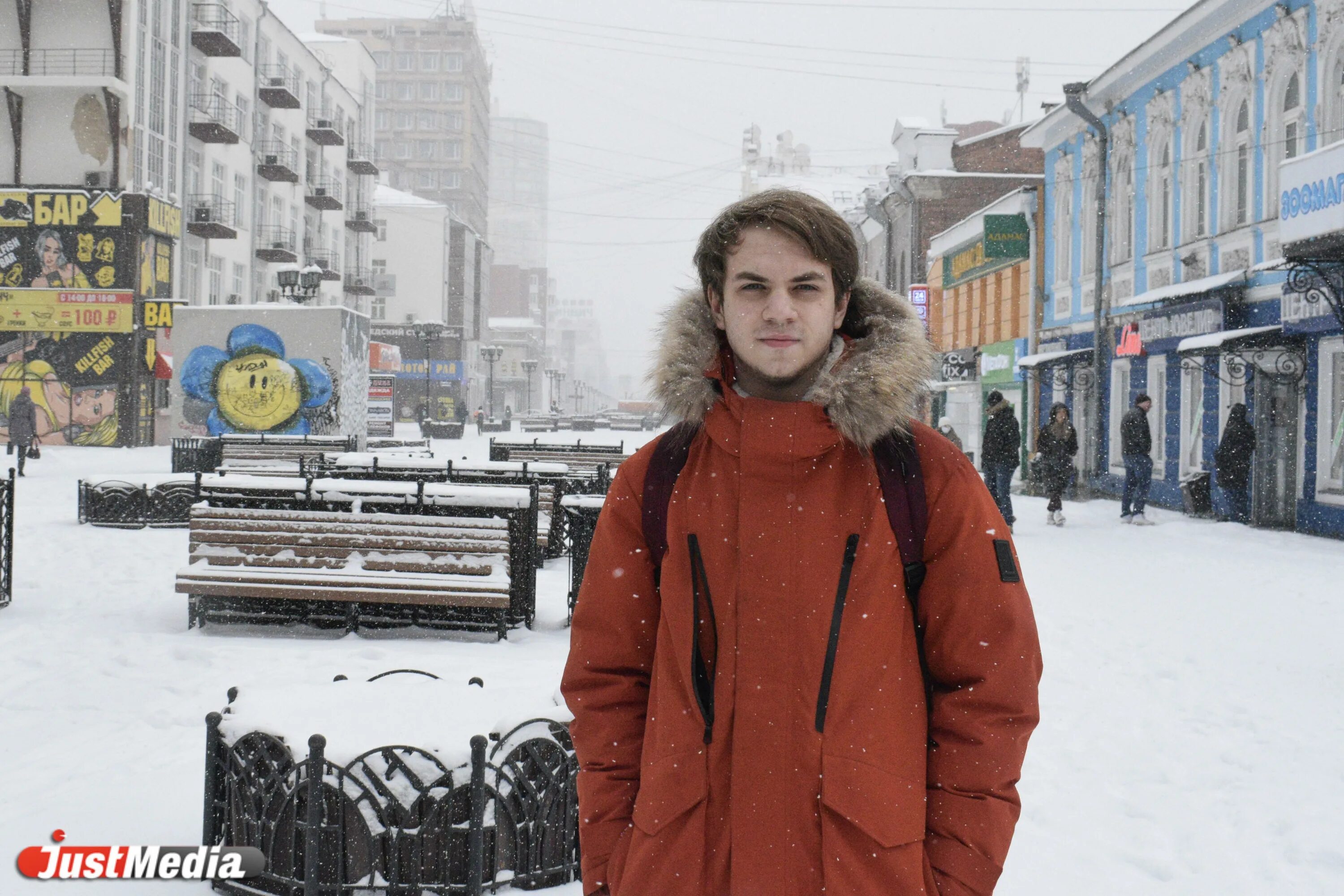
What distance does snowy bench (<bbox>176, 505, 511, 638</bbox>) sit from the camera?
7348 millimetres

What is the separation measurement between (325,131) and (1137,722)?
51987mm

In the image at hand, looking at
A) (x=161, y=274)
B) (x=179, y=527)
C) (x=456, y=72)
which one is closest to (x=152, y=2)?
(x=161, y=274)

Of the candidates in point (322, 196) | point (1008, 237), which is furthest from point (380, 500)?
point (322, 196)

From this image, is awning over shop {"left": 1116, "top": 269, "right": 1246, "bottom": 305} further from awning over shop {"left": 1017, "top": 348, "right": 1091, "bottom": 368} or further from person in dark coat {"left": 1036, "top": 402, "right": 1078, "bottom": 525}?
awning over shop {"left": 1017, "top": 348, "right": 1091, "bottom": 368}

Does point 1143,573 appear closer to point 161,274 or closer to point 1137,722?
point 1137,722

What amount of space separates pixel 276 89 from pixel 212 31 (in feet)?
23.5

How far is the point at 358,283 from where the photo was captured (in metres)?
59.1

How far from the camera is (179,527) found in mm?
13969

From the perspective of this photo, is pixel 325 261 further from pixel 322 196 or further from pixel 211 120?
pixel 211 120

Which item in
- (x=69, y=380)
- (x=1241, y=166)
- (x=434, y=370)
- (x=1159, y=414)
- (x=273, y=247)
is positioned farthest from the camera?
(x=434, y=370)

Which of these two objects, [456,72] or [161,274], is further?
[456,72]

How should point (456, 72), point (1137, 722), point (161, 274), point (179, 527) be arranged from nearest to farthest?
1. point (1137, 722)
2. point (179, 527)
3. point (161, 274)
4. point (456, 72)

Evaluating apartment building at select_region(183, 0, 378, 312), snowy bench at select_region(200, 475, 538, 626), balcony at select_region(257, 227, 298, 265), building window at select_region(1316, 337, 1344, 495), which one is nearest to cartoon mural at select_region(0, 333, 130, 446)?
apartment building at select_region(183, 0, 378, 312)

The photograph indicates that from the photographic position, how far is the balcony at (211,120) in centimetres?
3847
